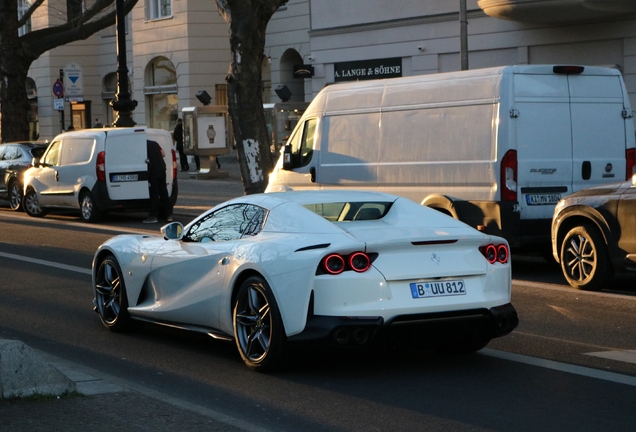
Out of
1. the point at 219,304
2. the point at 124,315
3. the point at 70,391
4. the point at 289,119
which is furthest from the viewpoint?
the point at 289,119

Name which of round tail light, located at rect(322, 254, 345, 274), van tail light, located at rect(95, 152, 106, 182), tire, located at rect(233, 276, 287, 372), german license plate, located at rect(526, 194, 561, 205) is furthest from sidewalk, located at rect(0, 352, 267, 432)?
van tail light, located at rect(95, 152, 106, 182)

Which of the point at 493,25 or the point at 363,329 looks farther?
the point at 493,25

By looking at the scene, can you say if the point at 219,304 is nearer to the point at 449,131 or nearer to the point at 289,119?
the point at 449,131

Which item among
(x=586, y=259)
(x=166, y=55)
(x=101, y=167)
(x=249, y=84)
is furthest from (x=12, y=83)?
(x=586, y=259)

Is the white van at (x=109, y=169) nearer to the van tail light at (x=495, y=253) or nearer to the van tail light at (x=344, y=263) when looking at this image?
the van tail light at (x=495, y=253)

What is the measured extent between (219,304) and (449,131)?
19.2 ft

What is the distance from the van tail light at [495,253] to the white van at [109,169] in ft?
47.6

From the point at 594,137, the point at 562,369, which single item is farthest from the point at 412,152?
the point at 562,369

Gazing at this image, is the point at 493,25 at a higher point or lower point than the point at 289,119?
higher

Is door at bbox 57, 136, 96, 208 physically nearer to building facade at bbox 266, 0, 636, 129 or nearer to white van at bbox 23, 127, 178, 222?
white van at bbox 23, 127, 178, 222

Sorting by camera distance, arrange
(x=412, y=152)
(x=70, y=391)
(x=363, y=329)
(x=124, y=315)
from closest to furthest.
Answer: (x=70, y=391) → (x=363, y=329) → (x=124, y=315) → (x=412, y=152)

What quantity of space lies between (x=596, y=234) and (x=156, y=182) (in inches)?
442

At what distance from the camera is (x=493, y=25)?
29688 mm

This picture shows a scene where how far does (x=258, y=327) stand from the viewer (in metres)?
7.56
